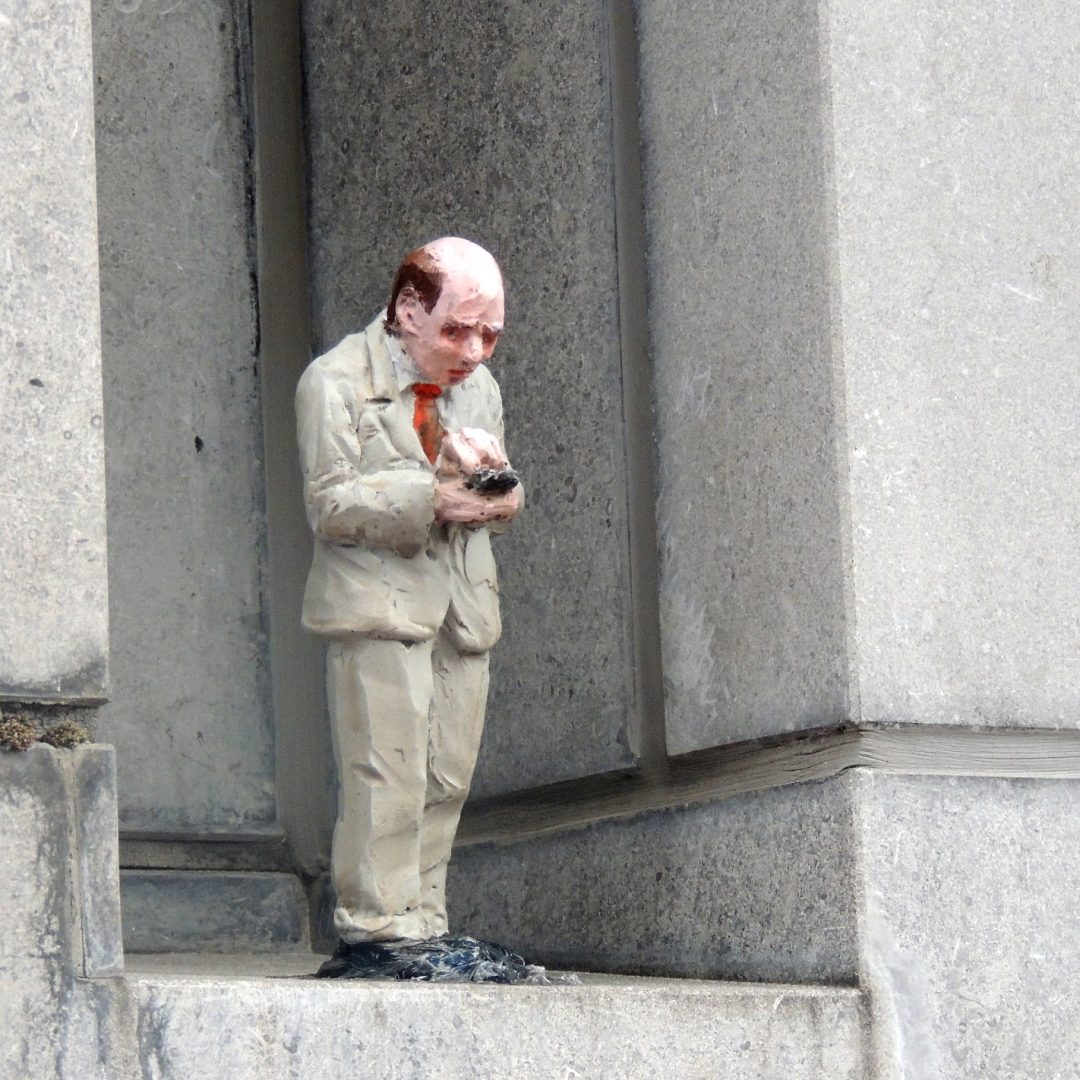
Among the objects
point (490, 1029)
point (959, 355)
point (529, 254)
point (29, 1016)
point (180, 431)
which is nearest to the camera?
point (29, 1016)

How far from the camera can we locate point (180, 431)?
527 centimetres

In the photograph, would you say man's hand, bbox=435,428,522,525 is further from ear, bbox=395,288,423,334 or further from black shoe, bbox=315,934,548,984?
black shoe, bbox=315,934,548,984

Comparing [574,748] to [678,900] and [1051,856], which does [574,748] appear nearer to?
[678,900]

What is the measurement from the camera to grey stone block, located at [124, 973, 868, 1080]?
333 centimetres

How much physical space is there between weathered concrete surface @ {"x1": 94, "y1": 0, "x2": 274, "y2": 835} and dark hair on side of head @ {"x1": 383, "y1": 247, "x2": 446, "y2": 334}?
1284 mm

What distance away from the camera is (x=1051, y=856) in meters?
4.31

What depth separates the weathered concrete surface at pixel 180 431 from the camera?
5137 millimetres

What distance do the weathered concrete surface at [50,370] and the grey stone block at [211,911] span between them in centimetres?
170

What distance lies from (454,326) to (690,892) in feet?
4.09

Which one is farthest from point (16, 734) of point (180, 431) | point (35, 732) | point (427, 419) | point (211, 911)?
point (180, 431)

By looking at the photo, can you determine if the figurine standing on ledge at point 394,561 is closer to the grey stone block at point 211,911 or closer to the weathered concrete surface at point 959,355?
the weathered concrete surface at point 959,355

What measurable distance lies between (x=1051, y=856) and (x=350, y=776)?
4.29ft

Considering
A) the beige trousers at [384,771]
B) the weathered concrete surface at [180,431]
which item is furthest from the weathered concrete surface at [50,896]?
the weathered concrete surface at [180,431]

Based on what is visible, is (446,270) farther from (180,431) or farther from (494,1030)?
(180,431)
